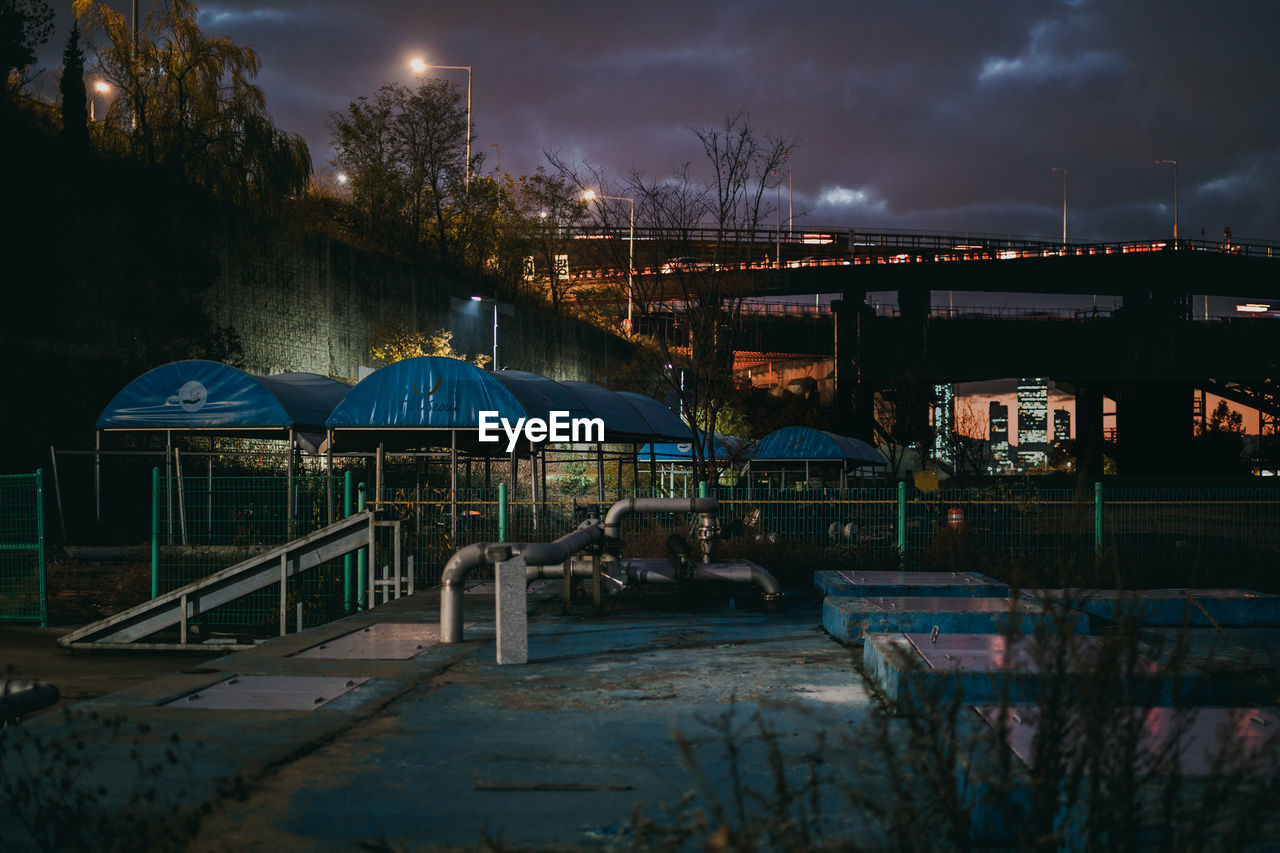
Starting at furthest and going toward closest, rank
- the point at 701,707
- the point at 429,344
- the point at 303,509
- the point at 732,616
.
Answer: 1. the point at 429,344
2. the point at 303,509
3. the point at 732,616
4. the point at 701,707

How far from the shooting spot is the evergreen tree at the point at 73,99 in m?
25.5

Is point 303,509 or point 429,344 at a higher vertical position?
point 429,344

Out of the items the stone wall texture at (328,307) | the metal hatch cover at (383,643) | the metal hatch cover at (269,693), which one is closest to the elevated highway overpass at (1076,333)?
the stone wall texture at (328,307)

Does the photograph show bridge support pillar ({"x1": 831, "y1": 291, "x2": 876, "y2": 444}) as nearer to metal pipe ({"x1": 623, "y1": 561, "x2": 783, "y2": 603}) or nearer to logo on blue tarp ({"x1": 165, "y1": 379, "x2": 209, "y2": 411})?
logo on blue tarp ({"x1": 165, "y1": 379, "x2": 209, "y2": 411})

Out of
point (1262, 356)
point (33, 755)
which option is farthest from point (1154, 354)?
point (33, 755)

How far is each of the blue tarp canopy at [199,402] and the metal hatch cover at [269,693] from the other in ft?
44.5

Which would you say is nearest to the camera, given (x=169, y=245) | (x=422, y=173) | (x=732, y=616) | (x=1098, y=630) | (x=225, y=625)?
(x=1098, y=630)

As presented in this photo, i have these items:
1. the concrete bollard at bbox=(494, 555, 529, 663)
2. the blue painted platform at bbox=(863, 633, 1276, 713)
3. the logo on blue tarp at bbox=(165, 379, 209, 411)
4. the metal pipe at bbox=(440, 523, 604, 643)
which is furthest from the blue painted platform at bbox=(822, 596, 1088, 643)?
the logo on blue tarp at bbox=(165, 379, 209, 411)

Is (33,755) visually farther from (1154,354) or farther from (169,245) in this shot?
(1154,354)

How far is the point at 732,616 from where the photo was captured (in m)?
13.0

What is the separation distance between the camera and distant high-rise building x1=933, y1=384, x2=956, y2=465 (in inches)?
2411

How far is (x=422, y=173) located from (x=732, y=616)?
38.5m

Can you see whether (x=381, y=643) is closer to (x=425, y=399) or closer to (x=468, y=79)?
(x=425, y=399)

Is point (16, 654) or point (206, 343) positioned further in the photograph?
point (206, 343)
